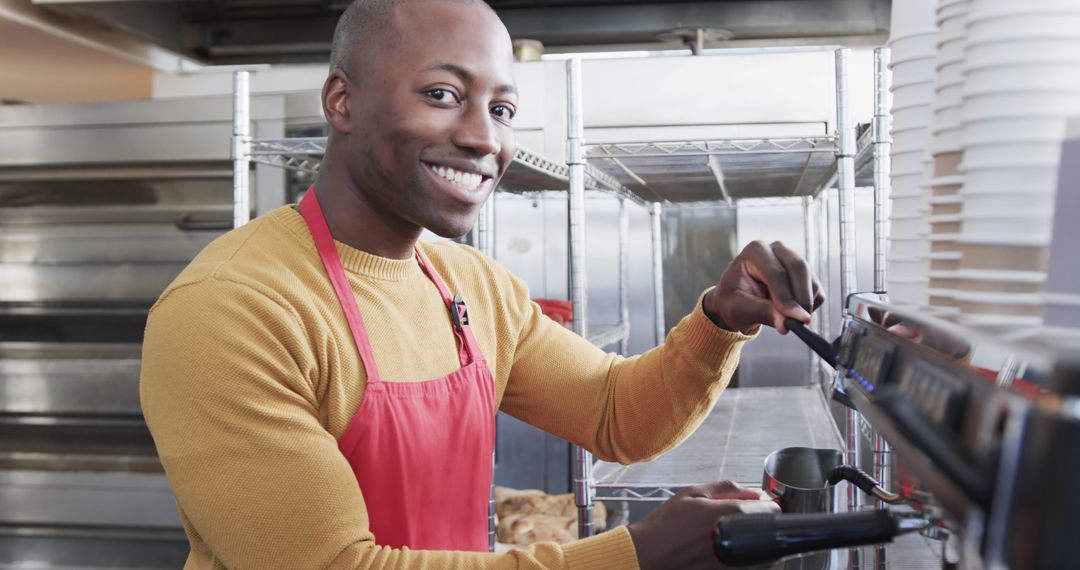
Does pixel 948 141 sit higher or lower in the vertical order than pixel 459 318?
higher

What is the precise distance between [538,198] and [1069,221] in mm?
2626

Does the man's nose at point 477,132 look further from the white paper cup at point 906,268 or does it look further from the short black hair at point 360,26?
the white paper cup at point 906,268

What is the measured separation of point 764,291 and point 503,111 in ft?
1.24

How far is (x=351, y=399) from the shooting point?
1.07m

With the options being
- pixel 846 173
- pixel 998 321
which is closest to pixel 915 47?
pixel 998 321

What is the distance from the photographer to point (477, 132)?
43.1 inches

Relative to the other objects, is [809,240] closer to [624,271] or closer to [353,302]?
[624,271]

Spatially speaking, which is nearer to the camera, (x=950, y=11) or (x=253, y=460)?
(x=950, y=11)

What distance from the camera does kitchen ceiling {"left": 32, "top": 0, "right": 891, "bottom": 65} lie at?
Result: 2818 mm

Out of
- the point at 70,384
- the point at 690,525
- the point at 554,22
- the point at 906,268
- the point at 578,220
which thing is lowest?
the point at 70,384

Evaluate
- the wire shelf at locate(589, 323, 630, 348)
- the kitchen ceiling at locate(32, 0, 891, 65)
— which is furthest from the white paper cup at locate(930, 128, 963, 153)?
the kitchen ceiling at locate(32, 0, 891, 65)

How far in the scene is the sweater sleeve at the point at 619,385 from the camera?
1.22 metres

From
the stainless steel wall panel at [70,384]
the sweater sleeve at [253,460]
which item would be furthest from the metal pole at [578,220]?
the stainless steel wall panel at [70,384]

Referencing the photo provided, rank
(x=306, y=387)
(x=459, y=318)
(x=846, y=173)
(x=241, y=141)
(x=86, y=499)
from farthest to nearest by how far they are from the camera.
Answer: (x=86, y=499) → (x=241, y=141) → (x=846, y=173) → (x=459, y=318) → (x=306, y=387)
